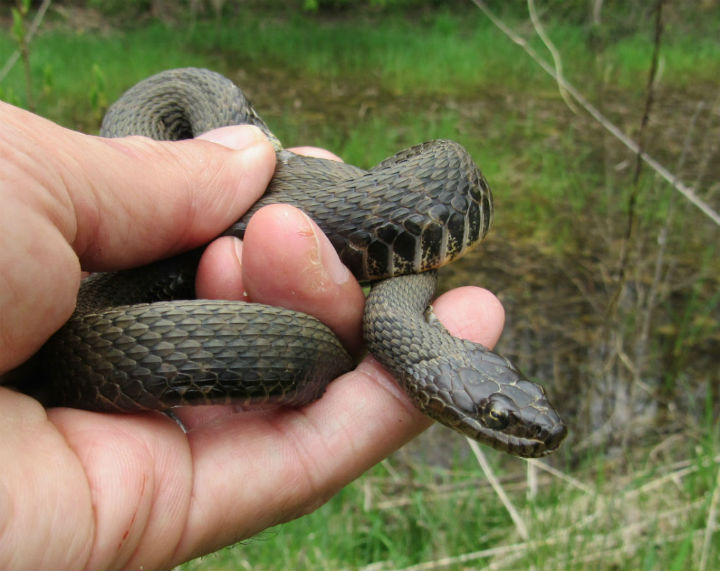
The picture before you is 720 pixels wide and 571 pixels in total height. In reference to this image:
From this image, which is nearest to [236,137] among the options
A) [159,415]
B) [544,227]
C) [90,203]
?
[90,203]

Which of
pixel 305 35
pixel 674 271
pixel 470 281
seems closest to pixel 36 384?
pixel 470 281

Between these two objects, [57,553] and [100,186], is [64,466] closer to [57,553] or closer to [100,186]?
[57,553]

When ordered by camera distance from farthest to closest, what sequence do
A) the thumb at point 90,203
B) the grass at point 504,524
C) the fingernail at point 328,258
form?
the grass at point 504,524, the fingernail at point 328,258, the thumb at point 90,203

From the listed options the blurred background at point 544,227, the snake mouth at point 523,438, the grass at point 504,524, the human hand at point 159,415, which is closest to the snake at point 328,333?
the snake mouth at point 523,438

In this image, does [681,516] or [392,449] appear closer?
[392,449]

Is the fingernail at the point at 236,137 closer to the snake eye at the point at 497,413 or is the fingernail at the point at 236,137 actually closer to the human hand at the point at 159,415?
the human hand at the point at 159,415
